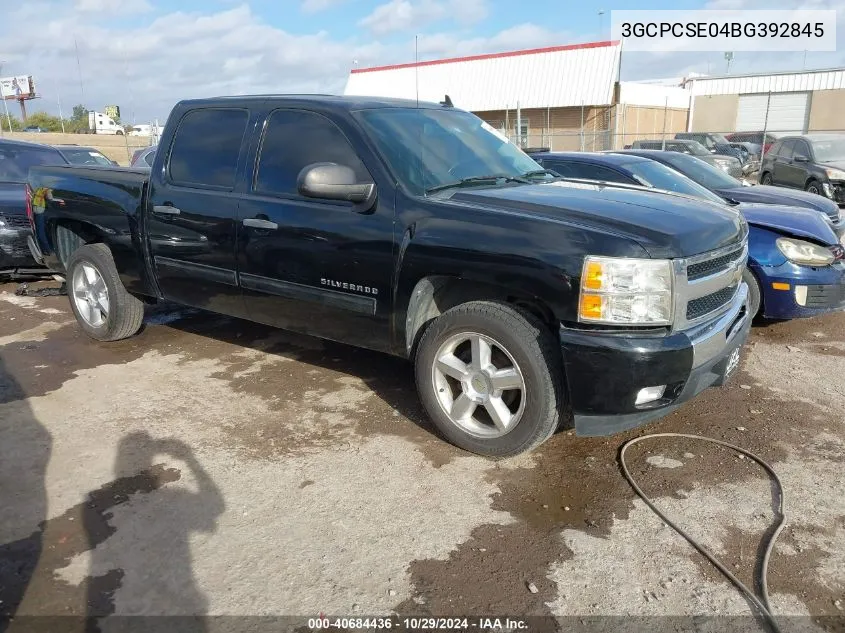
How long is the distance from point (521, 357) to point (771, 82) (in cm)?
4162

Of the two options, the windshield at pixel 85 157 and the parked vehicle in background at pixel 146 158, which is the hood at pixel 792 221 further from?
the windshield at pixel 85 157

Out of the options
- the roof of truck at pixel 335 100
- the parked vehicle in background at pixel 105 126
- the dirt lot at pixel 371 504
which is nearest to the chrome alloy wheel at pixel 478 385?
the dirt lot at pixel 371 504

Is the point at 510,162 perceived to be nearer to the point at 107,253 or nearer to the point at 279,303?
the point at 279,303

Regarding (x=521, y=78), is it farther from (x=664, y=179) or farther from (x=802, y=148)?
(x=664, y=179)

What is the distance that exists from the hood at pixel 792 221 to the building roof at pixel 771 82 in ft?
113

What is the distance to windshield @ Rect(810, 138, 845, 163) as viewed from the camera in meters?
14.5

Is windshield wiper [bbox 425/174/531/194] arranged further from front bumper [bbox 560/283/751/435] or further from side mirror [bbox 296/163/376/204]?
front bumper [bbox 560/283/751/435]

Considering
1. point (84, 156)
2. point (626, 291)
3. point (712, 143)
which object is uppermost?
point (84, 156)

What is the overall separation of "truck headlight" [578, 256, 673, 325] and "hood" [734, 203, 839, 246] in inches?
122

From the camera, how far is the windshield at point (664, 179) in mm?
6520

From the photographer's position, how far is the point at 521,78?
1302 inches

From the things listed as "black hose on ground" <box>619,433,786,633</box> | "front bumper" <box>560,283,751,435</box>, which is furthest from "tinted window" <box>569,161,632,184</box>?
"front bumper" <box>560,283,751,435</box>

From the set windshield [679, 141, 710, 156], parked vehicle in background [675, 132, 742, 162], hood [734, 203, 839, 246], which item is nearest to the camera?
hood [734, 203, 839, 246]

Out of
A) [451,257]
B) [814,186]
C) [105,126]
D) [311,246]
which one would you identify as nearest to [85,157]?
[311,246]
